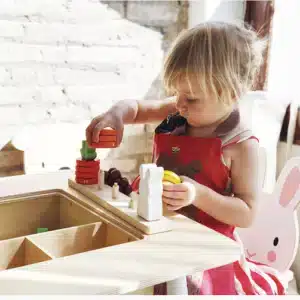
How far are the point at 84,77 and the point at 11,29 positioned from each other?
12.1 inches

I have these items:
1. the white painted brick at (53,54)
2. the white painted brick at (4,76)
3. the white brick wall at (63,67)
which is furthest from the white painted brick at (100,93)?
the white painted brick at (4,76)

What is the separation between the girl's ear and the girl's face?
14.6 inches

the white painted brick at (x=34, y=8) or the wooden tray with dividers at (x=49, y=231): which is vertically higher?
the white painted brick at (x=34, y=8)

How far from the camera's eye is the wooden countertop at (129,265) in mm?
641

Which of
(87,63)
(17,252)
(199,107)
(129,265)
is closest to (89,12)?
(87,63)

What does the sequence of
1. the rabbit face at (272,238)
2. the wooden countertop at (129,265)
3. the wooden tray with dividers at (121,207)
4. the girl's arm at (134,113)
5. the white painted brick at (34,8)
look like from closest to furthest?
the wooden countertop at (129,265)
the wooden tray with dividers at (121,207)
the girl's arm at (134,113)
the rabbit face at (272,238)
the white painted brick at (34,8)

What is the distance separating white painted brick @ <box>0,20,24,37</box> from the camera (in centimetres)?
161

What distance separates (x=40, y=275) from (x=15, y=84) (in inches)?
43.8

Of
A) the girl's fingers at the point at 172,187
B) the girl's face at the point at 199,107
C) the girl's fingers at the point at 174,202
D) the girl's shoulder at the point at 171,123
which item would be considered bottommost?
the girl's fingers at the point at 174,202

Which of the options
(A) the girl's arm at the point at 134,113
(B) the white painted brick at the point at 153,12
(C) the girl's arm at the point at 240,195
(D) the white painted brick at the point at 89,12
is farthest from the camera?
(B) the white painted brick at the point at 153,12

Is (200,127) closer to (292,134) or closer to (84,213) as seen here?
(84,213)

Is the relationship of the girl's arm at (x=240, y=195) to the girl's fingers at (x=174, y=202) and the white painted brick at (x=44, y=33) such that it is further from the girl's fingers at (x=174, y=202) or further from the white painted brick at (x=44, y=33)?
the white painted brick at (x=44, y=33)

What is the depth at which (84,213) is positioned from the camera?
38.5 inches

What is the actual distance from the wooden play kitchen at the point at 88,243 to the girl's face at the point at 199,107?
0.22 m
